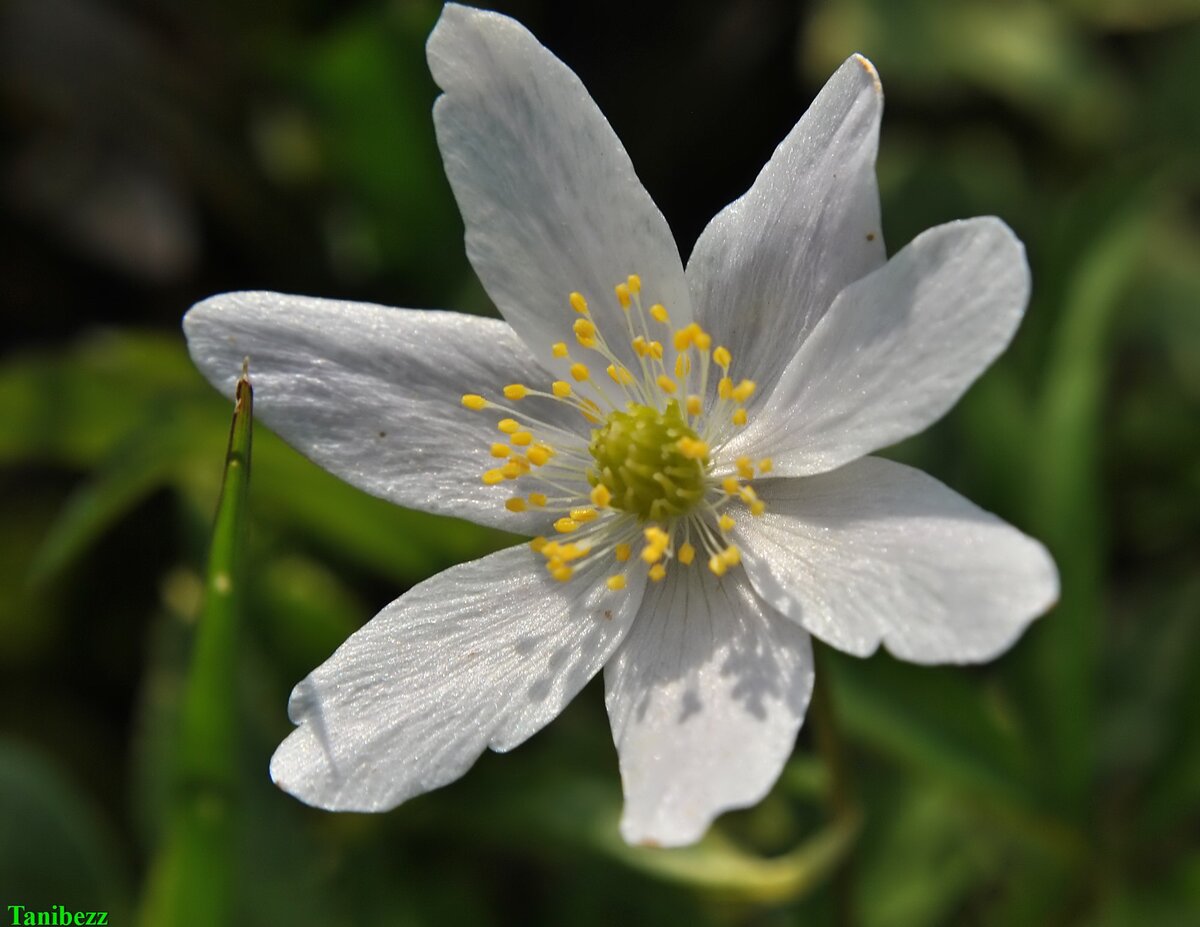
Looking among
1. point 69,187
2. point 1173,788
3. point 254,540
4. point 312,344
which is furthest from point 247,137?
point 1173,788

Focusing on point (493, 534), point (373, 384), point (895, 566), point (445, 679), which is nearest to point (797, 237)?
point (895, 566)

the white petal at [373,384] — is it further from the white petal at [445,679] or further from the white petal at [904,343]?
the white petal at [904,343]

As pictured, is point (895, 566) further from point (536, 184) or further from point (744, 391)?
point (536, 184)

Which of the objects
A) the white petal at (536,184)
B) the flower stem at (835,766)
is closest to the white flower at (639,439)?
the white petal at (536,184)

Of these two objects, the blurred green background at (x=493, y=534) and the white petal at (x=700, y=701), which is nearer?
the white petal at (x=700, y=701)

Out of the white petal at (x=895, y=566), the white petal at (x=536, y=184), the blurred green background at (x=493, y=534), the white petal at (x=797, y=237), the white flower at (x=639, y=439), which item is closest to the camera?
the white petal at (x=895, y=566)

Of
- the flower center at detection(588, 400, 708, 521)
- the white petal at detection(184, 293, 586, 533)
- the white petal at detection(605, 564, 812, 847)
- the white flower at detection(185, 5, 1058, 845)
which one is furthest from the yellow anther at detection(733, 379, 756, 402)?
the white petal at detection(184, 293, 586, 533)

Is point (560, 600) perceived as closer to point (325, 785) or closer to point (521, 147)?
point (325, 785)
